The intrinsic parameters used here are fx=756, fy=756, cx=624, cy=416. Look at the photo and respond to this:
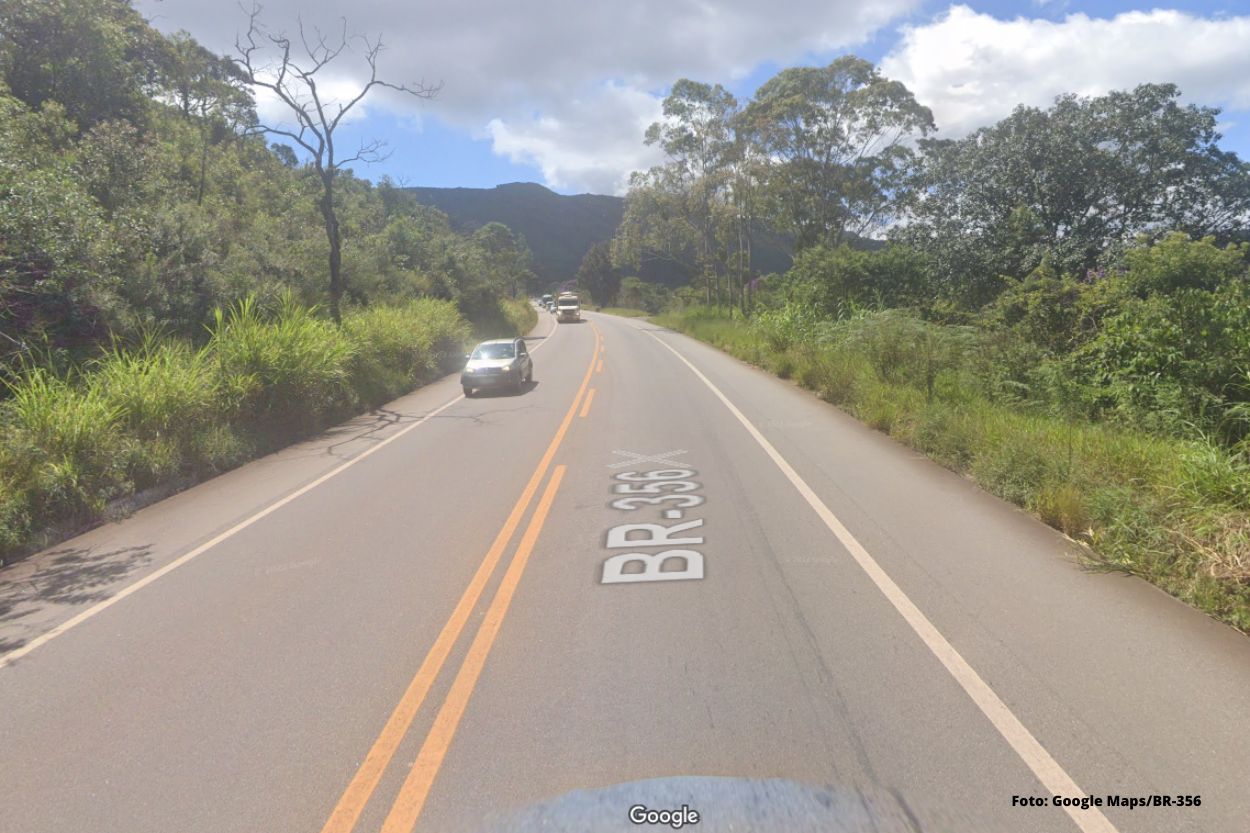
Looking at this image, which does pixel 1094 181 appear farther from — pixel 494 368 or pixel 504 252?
Answer: pixel 504 252

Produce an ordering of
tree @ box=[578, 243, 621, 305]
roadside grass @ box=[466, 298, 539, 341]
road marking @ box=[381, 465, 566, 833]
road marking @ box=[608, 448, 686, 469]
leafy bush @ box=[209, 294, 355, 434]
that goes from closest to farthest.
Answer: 1. road marking @ box=[381, 465, 566, 833]
2. road marking @ box=[608, 448, 686, 469]
3. leafy bush @ box=[209, 294, 355, 434]
4. roadside grass @ box=[466, 298, 539, 341]
5. tree @ box=[578, 243, 621, 305]

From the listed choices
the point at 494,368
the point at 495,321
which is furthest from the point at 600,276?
the point at 494,368

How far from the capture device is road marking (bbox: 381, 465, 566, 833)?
3.16 meters

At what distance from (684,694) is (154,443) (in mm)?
8900

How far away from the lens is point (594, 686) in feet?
13.5

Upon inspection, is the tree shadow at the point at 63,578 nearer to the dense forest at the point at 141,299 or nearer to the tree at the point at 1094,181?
the dense forest at the point at 141,299

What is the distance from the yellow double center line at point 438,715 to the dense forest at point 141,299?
510 centimetres

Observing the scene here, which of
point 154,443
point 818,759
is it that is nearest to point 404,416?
point 154,443

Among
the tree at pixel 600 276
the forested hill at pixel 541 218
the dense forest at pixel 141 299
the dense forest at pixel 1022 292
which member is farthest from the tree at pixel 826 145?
the forested hill at pixel 541 218

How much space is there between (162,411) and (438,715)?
8518 mm

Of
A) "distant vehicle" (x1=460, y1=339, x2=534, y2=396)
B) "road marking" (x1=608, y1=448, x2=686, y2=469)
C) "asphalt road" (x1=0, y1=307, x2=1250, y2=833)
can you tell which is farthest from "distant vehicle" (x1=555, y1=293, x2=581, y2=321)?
"asphalt road" (x1=0, y1=307, x2=1250, y2=833)

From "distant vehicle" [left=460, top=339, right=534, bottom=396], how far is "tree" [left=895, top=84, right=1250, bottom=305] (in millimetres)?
14843

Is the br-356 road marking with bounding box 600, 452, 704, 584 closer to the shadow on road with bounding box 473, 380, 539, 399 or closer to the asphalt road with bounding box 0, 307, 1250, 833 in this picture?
the asphalt road with bounding box 0, 307, 1250, 833

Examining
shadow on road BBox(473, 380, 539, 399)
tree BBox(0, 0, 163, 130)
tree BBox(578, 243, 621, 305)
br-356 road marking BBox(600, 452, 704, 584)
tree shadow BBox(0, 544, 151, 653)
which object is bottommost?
shadow on road BBox(473, 380, 539, 399)
